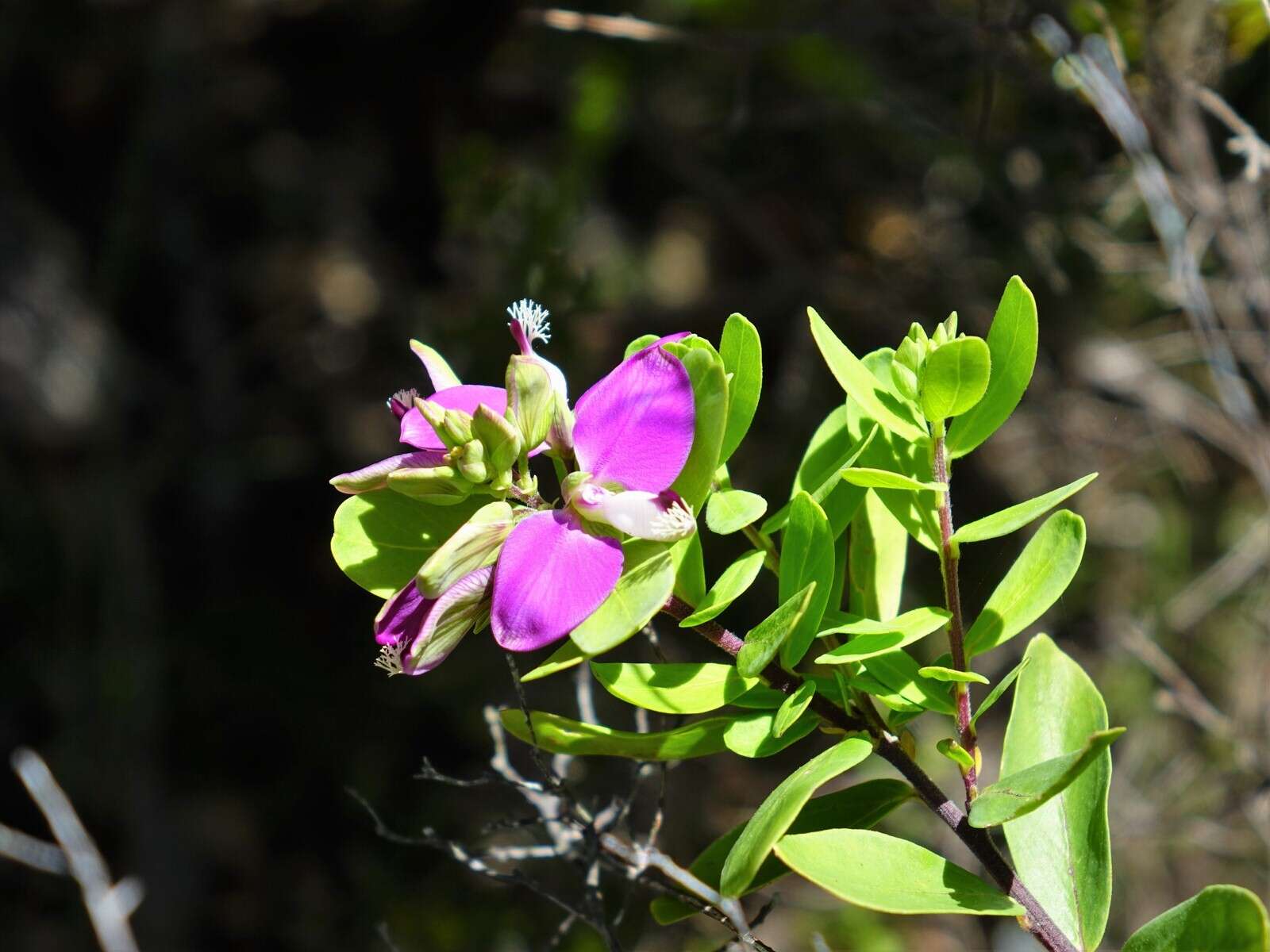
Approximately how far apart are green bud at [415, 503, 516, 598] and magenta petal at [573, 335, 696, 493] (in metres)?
0.06

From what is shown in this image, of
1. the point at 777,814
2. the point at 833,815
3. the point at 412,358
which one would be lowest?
the point at 412,358

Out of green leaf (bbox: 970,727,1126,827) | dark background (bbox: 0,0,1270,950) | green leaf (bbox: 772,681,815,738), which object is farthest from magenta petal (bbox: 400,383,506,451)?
dark background (bbox: 0,0,1270,950)

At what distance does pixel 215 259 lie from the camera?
238 cm

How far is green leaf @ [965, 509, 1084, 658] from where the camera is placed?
0.59 meters

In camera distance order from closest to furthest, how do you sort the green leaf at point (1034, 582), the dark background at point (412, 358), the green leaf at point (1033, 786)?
the green leaf at point (1033, 786) → the green leaf at point (1034, 582) → the dark background at point (412, 358)

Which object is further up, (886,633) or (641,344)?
(641,344)

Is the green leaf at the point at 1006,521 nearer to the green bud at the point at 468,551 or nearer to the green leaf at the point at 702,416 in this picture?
the green leaf at the point at 702,416

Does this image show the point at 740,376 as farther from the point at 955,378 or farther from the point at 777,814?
the point at 777,814

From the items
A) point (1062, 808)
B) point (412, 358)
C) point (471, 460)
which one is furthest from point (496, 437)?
point (412, 358)

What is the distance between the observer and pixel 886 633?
58 cm

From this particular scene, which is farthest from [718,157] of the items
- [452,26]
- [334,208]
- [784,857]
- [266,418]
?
[784,857]

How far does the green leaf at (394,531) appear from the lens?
2.00 feet

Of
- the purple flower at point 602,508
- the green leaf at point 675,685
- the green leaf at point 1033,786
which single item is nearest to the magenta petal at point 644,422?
the purple flower at point 602,508

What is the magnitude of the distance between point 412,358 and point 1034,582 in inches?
65.1
